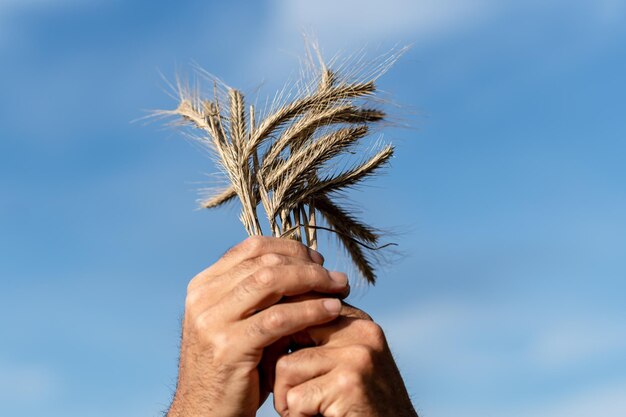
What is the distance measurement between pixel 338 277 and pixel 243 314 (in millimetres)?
286

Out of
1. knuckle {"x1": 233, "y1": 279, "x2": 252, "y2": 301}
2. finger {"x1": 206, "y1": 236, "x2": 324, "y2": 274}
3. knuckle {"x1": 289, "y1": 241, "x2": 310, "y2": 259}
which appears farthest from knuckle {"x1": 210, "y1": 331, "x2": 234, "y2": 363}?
knuckle {"x1": 289, "y1": 241, "x2": 310, "y2": 259}

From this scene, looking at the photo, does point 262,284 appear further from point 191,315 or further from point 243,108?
point 243,108

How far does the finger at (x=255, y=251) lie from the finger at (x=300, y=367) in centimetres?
30

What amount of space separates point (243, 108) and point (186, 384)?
2078mm

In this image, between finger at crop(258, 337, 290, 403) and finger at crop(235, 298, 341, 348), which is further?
finger at crop(258, 337, 290, 403)

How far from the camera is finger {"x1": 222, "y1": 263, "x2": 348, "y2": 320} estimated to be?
1906 mm

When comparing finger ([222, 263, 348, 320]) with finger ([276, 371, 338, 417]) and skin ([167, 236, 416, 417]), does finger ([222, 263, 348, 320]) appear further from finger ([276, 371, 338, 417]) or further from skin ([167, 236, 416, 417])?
finger ([276, 371, 338, 417])

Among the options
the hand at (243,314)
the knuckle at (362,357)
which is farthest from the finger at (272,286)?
the knuckle at (362,357)

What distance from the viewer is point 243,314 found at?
6.29 ft

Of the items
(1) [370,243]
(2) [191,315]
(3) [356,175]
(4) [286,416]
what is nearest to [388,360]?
(4) [286,416]

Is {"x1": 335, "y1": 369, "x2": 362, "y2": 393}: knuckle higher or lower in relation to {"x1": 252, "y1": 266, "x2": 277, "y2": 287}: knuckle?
lower

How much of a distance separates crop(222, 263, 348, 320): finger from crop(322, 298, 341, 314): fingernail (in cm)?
8

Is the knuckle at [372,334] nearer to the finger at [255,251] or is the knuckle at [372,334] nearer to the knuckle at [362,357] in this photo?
the knuckle at [362,357]

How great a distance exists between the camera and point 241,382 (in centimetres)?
196
